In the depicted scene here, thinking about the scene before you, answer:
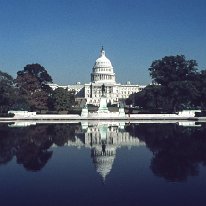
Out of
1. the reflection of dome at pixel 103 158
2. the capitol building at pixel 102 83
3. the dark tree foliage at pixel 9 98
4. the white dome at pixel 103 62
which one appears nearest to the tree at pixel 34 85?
the dark tree foliage at pixel 9 98

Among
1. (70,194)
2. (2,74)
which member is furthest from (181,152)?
(2,74)

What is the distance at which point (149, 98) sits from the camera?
2589 inches

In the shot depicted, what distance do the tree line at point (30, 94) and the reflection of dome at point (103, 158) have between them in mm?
38941

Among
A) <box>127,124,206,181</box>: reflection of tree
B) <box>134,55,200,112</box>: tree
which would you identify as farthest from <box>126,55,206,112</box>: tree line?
<box>127,124,206,181</box>: reflection of tree

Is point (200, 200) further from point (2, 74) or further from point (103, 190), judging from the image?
point (2, 74)

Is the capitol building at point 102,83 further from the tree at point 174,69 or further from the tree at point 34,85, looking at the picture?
the tree at point 174,69

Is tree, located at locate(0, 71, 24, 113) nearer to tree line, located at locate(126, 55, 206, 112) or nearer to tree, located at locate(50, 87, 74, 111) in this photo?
tree, located at locate(50, 87, 74, 111)

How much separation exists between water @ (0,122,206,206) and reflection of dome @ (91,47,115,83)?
104 metres

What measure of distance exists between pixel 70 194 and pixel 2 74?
5585cm

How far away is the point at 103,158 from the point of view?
19766mm

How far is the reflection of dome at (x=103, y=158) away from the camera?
16797 millimetres

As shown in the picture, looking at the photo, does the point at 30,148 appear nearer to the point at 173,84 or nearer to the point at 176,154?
the point at 176,154

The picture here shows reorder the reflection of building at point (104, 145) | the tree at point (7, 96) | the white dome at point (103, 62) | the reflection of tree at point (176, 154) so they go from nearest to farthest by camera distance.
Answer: the reflection of tree at point (176, 154)
the reflection of building at point (104, 145)
the tree at point (7, 96)
the white dome at point (103, 62)

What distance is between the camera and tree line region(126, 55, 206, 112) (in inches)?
2500
